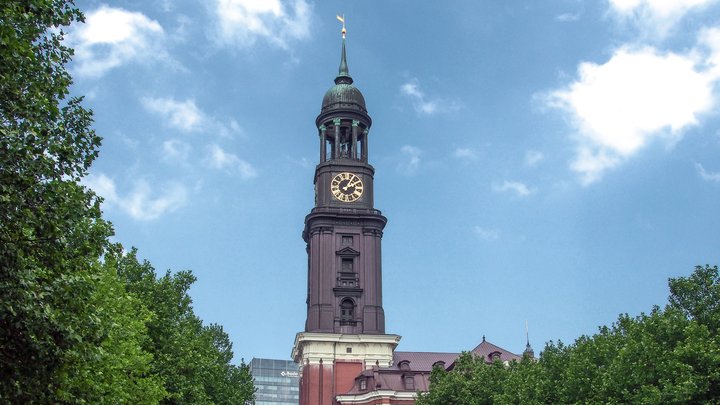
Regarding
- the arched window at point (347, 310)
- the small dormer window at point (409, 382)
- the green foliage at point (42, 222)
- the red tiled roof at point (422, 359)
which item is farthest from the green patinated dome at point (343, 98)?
the green foliage at point (42, 222)

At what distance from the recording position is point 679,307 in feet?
154

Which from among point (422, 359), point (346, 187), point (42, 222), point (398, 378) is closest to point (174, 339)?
point (42, 222)

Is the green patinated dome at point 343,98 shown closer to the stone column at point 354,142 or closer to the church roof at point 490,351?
the stone column at point 354,142

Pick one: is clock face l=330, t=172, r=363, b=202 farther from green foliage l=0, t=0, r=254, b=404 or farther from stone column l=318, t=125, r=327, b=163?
green foliage l=0, t=0, r=254, b=404

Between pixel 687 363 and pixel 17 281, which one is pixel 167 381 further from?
pixel 17 281

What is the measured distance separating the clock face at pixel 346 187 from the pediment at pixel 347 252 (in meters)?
6.96

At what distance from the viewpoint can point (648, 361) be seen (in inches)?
1754

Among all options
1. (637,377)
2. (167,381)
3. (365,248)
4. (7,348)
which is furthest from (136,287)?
(365,248)

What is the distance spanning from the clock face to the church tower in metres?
0.13

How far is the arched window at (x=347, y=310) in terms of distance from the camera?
10812 centimetres

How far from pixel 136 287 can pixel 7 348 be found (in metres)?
32.5

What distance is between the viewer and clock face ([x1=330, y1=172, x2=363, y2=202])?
11269 cm

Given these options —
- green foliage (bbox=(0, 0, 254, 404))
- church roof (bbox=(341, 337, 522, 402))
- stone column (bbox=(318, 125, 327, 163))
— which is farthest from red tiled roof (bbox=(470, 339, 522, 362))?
Answer: green foliage (bbox=(0, 0, 254, 404))

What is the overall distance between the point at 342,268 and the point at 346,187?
36.0 ft
